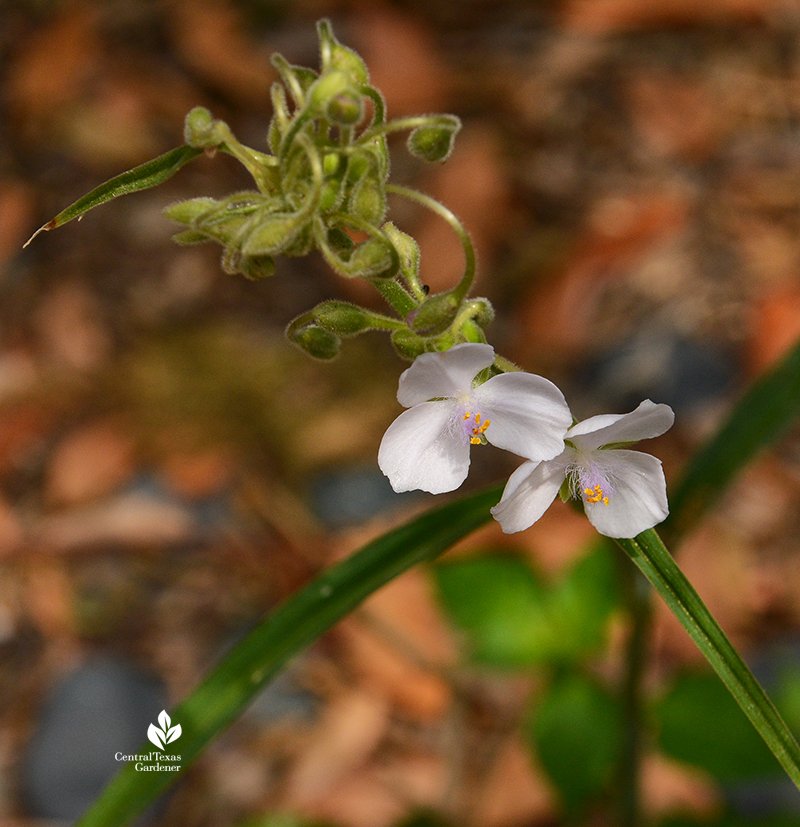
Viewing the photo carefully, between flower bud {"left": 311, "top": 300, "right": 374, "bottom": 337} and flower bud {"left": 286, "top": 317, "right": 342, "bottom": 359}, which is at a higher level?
flower bud {"left": 311, "top": 300, "right": 374, "bottom": 337}

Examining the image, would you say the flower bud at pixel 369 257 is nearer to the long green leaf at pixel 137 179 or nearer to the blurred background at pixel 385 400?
the long green leaf at pixel 137 179

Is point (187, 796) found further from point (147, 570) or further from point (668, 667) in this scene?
point (668, 667)

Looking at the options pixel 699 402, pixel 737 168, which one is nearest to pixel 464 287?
pixel 699 402

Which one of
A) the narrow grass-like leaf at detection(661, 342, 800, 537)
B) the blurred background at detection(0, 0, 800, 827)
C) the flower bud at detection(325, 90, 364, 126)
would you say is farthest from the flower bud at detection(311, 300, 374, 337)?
the blurred background at detection(0, 0, 800, 827)

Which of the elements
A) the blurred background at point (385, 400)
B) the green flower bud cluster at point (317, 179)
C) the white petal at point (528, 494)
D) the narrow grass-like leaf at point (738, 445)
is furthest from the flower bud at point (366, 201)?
the blurred background at point (385, 400)

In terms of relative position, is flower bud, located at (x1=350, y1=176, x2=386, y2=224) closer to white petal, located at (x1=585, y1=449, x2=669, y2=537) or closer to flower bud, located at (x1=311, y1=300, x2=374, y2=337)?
flower bud, located at (x1=311, y1=300, x2=374, y2=337)

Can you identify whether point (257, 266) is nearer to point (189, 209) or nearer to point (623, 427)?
point (189, 209)

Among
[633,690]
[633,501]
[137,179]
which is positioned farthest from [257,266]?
[633,690]

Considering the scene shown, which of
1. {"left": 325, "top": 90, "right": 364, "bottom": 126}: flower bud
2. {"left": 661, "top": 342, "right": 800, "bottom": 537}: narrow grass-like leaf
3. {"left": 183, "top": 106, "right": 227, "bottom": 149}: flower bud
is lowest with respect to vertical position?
{"left": 661, "top": 342, "right": 800, "bottom": 537}: narrow grass-like leaf
